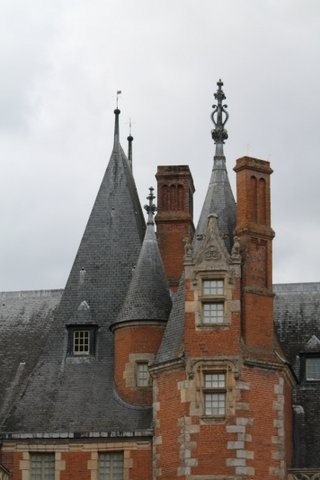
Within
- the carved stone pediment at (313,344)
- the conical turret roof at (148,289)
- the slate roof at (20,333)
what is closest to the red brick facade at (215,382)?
the conical turret roof at (148,289)

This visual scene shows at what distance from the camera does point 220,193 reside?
49.7 metres

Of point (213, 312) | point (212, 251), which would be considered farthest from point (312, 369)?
point (212, 251)

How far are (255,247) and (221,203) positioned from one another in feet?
7.79

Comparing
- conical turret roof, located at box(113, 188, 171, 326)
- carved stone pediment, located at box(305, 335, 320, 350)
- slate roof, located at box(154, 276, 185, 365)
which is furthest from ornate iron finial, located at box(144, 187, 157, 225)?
carved stone pediment, located at box(305, 335, 320, 350)

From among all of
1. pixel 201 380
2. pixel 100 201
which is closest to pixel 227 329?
pixel 201 380

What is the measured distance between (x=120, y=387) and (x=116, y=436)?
1.95 m

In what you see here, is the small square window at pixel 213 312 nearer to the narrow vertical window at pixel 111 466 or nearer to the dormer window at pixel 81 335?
the dormer window at pixel 81 335

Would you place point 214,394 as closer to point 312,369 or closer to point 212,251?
point 212,251

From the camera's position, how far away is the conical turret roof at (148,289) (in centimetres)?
4844

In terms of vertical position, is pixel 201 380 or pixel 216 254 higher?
pixel 216 254

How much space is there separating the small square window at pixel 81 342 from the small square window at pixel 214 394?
548 centimetres

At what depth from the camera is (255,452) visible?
44875 mm

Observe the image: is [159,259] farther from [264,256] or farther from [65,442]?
[65,442]

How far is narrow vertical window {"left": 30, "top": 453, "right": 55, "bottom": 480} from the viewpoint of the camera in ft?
155
